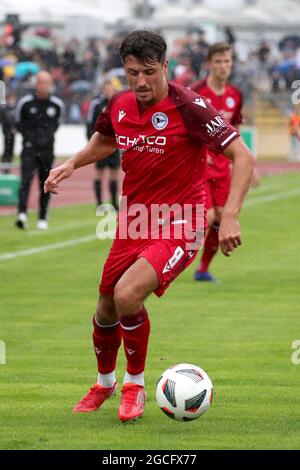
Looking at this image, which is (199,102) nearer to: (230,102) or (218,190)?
(218,190)

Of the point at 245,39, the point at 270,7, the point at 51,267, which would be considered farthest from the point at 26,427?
the point at 270,7

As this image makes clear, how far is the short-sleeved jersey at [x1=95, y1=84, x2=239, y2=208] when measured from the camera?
6.89 metres

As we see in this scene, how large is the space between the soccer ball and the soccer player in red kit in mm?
218

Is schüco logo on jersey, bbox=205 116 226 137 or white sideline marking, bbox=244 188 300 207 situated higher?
schüco logo on jersey, bbox=205 116 226 137

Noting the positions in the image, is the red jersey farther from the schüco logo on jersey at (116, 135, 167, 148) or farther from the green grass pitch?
the schüco logo on jersey at (116, 135, 167, 148)

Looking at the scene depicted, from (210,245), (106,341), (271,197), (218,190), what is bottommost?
(271,197)

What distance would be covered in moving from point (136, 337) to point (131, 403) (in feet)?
1.22

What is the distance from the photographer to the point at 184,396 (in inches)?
260

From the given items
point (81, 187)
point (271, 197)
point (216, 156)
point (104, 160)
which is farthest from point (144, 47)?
point (81, 187)

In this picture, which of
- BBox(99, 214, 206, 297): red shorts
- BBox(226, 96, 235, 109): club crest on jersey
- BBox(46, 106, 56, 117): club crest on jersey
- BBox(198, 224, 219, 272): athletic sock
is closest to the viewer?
BBox(99, 214, 206, 297): red shorts

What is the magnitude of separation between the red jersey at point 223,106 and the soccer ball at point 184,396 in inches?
251

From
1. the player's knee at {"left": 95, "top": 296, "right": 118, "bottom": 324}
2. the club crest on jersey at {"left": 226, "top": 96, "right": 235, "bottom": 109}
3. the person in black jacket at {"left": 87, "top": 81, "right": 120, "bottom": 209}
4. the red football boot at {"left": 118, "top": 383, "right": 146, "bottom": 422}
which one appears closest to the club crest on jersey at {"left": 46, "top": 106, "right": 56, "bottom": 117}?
the person in black jacket at {"left": 87, "top": 81, "right": 120, "bottom": 209}

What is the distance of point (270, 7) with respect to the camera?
45.4 metres

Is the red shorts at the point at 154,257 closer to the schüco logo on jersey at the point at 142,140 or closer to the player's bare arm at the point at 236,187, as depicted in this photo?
the player's bare arm at the point at 236,187
